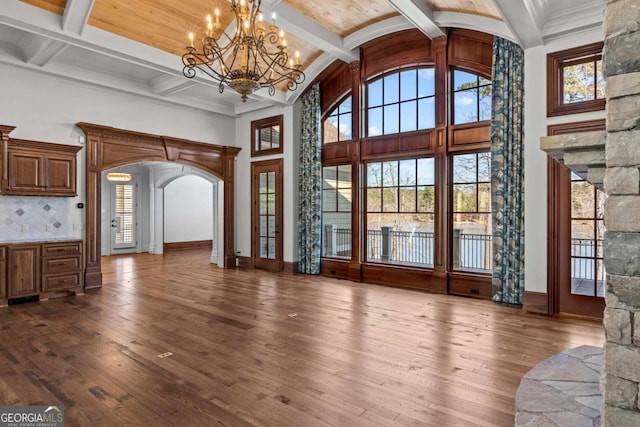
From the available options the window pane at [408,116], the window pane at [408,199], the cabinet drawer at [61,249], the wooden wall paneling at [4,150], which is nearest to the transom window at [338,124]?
the window pane at [408,116]

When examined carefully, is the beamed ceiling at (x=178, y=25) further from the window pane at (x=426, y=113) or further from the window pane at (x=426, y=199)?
the window pane at (x=426, y=199)

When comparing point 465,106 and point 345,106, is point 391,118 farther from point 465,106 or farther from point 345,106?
point 465,106

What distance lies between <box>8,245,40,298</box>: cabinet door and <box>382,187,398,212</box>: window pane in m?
5.64

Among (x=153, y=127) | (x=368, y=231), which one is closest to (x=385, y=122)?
(x=368, y=231)

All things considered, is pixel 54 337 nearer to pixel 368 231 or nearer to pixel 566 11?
pixel 368 231

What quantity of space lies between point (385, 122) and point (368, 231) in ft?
6.83

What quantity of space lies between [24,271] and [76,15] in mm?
3641

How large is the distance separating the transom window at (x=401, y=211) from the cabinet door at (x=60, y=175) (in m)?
5.14

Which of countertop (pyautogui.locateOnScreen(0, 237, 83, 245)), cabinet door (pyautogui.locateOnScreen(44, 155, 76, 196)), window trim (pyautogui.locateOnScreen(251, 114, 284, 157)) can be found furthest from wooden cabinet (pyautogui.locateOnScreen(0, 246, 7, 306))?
window trim (pyautogui.locateOnScreen(251, 114, 284, 157))

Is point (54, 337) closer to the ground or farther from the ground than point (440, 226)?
closer to the ground

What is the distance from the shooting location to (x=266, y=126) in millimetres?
8633

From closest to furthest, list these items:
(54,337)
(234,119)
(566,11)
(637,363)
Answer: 1. (637,363)
2. (54,337)
3. (566,11)
4. (234,119)

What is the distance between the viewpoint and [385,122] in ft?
22.8

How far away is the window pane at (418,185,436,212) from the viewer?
6.38m
